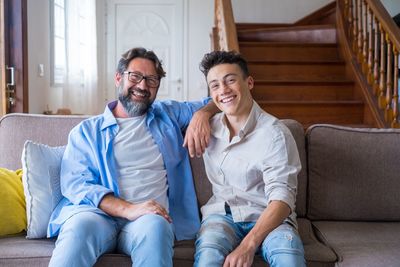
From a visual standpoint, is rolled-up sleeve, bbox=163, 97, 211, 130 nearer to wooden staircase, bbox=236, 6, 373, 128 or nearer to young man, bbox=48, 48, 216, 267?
young man, bbox=48, 48, 216, 267

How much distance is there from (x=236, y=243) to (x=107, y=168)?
58cm

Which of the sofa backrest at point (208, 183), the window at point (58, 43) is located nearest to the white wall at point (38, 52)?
the window at point (58, 43)

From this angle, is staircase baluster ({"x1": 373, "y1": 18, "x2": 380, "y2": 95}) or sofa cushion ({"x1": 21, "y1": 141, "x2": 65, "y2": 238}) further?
staircase baluster ({"x1": 373, "y1": 18, "x2": 380, "y2": 95})

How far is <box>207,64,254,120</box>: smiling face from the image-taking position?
1.83 metres

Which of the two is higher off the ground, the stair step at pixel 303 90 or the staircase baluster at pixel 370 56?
the staircase baluster at pixel 370 56

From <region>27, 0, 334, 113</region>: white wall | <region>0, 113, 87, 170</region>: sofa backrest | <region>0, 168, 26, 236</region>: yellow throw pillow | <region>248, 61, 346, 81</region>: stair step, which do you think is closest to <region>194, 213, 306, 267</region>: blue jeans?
<region>0, 168, 26, 236</region>: yellow throw pillow

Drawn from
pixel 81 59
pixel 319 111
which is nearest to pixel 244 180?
pixel 319 111

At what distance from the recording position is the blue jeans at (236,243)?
154cm

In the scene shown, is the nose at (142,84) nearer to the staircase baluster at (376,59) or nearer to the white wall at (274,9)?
the staircase baluster at (376,59)

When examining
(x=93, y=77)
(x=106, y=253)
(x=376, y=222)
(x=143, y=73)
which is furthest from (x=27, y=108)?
(x=376, y=222)

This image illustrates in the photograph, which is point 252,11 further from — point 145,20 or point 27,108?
point 27,108

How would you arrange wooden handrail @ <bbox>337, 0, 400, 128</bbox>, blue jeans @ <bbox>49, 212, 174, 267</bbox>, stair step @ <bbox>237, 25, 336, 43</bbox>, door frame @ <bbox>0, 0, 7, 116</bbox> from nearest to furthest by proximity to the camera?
blue jeans @ <bbox>49, 212, 174, 267</bbox>, wooden handrail @ <bbox>337, 0, 400, 128</bbox>, door frame @ <bbox>0, 0, 7, 116</bbox>, stair step @ <bbox>237, 25, 336, 43</bbox>

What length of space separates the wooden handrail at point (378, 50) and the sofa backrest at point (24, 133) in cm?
241

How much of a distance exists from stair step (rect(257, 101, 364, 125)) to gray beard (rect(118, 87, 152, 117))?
220 centimetres
